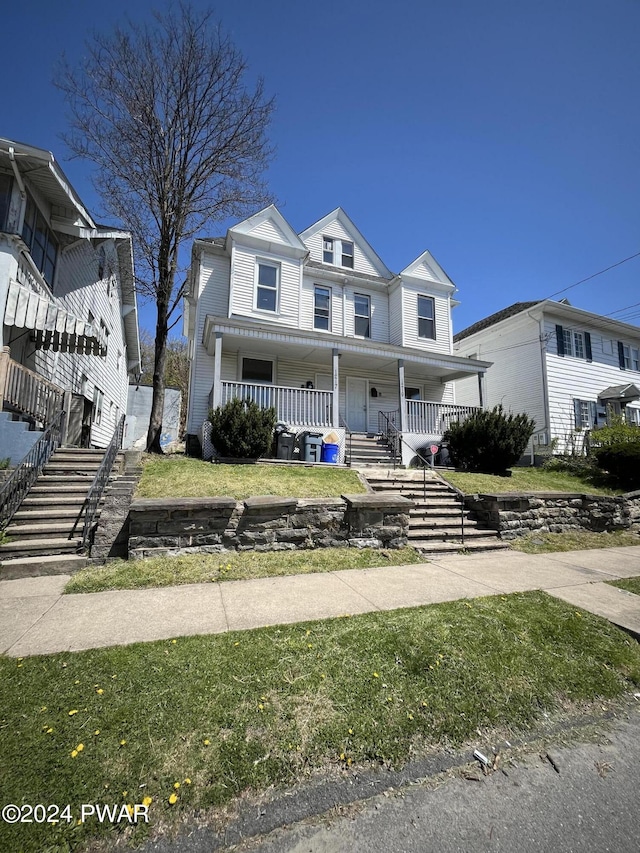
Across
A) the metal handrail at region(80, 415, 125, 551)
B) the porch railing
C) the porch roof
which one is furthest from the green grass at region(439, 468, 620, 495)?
the porch railing

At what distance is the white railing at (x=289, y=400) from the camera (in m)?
12.2

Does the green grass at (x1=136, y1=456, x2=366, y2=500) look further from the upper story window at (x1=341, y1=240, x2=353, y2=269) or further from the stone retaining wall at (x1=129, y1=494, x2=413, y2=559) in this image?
the upper story window at (x1=341, y1=240, x2=353, y2=269)

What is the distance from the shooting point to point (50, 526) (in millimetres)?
5750

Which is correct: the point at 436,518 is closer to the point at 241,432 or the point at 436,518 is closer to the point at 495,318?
the point at 241,432

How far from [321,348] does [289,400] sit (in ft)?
7.64

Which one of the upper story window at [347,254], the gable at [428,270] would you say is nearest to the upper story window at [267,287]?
the upper story window at [347,254]

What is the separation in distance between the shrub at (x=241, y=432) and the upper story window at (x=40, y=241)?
5909 millimetres

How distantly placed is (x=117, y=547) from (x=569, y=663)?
5.56 metres

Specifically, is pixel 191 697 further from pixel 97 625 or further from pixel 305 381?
pixel 305 381

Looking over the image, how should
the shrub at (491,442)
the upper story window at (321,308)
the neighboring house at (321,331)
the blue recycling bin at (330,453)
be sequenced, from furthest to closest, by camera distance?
the upper story window at (321,308), the neighboring house at (321,331), the shrub at (491,442), the blue recycling bin at (330,453)

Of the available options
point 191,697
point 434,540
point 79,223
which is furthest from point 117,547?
point 79,223

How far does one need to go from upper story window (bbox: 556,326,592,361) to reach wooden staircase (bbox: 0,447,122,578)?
68.5 feet

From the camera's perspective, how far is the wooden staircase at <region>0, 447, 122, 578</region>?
500 centimetres

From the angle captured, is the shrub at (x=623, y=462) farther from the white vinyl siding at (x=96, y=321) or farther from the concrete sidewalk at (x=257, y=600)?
the white vinyl siding at (x=96, y=321)
